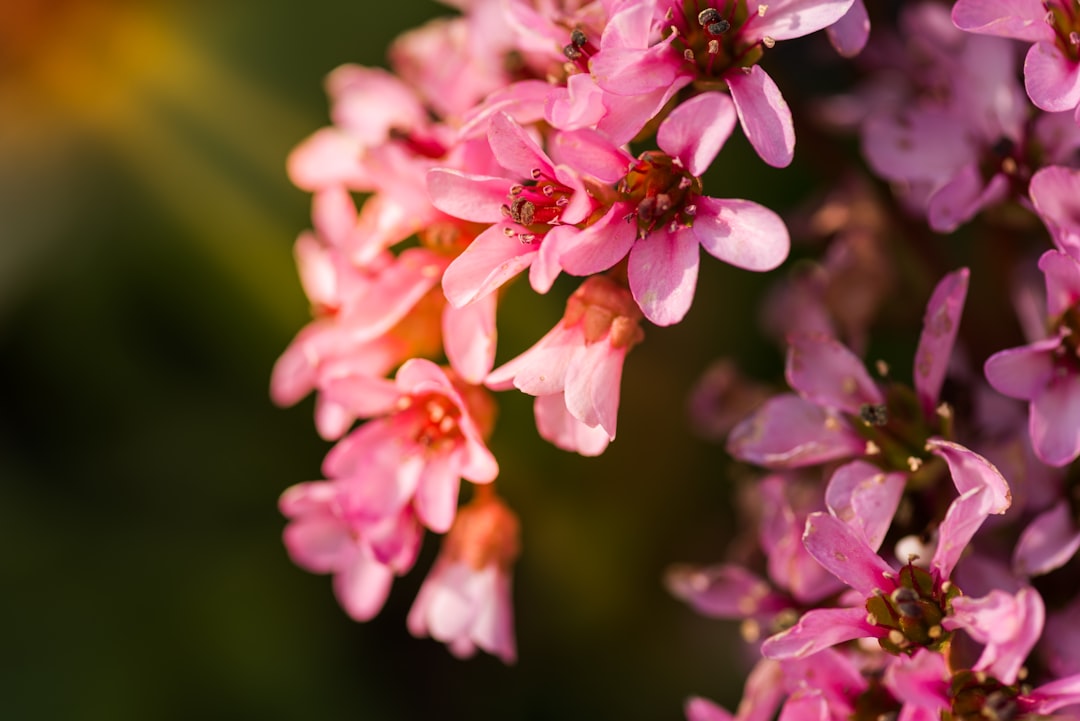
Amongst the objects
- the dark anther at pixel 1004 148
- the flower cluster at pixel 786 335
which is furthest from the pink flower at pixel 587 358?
the dark anther at pixel 1004 148

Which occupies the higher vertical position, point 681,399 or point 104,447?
point 104,447

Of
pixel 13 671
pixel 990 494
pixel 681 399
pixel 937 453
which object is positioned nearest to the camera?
pixel 990 494

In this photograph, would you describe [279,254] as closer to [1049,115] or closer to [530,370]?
[530,370]

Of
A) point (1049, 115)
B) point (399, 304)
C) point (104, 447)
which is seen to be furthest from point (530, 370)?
point (104, 447)

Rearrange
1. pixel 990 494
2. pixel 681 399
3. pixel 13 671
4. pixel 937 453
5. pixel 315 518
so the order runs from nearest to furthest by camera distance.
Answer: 1. pixel 990 494
2. pixel 937 453
3. pixel 315 518
4. pixel 13 671
5. pixel 681 399

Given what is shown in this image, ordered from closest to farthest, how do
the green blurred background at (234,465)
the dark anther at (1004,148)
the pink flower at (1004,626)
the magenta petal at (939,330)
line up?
the pink flower at (1004,626) → the magenta petal at (939,330) → the dark anther at (1004,148) → the green blurred background at (234,465)

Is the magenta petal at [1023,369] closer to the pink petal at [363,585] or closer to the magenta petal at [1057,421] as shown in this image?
the magenta petal at [1057,421]
